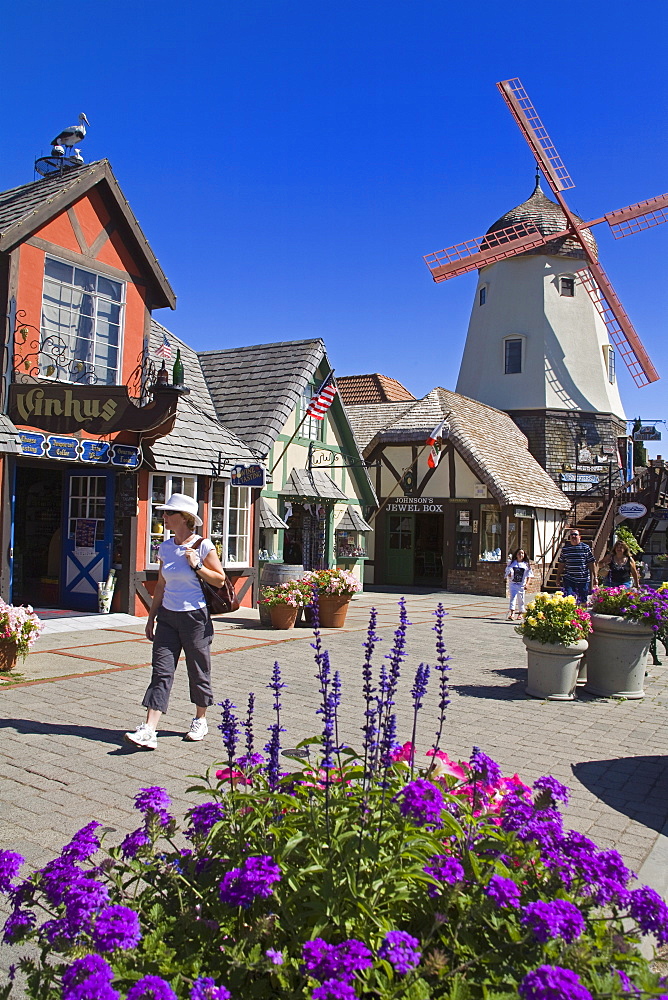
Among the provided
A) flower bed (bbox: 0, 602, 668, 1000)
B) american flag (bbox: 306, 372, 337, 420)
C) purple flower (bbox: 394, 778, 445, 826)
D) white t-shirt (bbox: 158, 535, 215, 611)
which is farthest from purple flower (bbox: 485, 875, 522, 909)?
american flag (bbox: 306, 372, 337, 420)

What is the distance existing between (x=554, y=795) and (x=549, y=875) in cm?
58

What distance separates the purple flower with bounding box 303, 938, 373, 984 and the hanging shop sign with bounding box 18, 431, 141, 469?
10503 mm

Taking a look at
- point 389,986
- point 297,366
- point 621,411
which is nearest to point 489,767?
point 389,986

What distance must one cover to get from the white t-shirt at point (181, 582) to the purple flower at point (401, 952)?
4.26 metres

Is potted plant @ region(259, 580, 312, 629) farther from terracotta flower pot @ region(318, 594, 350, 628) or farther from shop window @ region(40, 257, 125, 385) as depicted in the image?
shop window @ region(40, 257, 125, 385)

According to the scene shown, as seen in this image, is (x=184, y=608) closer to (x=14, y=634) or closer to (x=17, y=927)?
(x=14, y=634)

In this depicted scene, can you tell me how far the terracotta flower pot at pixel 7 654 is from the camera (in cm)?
848

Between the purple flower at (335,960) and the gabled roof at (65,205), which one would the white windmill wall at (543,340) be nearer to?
the gabled roof at (65,205)

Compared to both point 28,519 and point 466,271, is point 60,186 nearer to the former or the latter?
point 28,519

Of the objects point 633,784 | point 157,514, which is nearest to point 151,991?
point 633,784

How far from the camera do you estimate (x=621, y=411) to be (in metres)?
34.6

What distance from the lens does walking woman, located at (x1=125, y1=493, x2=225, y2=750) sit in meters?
6.13

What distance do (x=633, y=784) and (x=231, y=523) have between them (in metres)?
11.6

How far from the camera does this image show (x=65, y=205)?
40.4 feet
